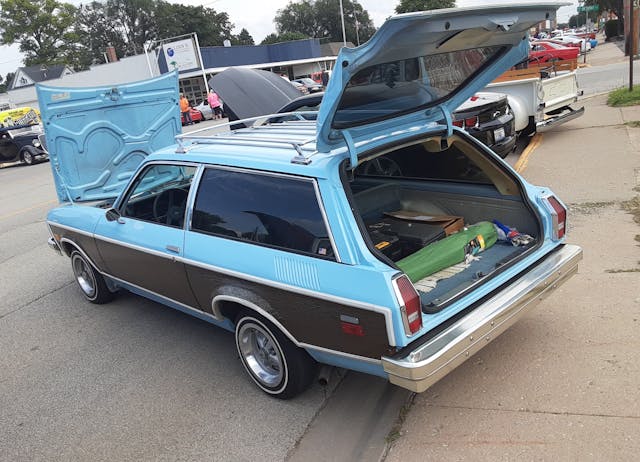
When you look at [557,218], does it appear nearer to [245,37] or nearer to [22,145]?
[22,145]

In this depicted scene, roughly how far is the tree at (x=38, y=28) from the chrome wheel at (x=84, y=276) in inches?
2721

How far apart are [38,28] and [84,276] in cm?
7074

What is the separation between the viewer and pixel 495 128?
24.9ft

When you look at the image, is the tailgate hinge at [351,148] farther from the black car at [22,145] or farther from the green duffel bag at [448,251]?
the black car at [22,145]

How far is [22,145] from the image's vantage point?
20.2 metres

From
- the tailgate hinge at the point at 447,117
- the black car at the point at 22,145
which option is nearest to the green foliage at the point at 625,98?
the tailgate hinge at the point at 447,117

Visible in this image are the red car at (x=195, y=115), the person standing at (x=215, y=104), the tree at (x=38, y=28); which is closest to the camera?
the person standing at (x=215, y=104)

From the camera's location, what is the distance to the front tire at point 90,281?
5352 mm

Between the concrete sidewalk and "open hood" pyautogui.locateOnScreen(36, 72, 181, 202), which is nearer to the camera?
the concrete sidewalk

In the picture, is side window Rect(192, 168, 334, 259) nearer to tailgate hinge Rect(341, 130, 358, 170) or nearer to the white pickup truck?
tailgate hinge Rect(341, 130, 358, 170)

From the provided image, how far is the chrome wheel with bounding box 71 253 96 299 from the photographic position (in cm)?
547

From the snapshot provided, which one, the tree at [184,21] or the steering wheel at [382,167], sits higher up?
the tree at [184,21]

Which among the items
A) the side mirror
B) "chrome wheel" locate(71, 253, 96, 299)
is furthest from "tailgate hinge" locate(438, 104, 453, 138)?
"chrome wheel" locate(71, 253, 96, 299)

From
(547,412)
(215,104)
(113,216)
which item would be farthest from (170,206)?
(215,104)
